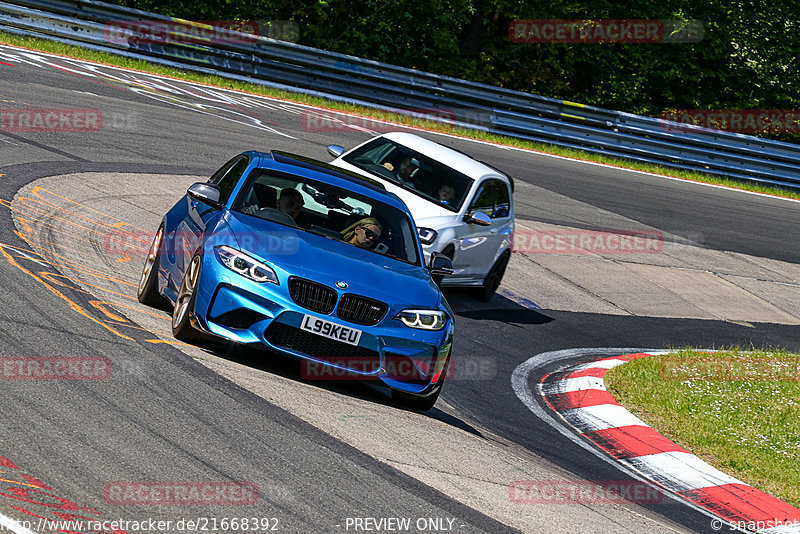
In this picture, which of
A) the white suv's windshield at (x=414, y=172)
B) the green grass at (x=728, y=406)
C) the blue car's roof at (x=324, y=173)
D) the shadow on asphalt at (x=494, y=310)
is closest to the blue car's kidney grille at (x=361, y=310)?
the blue car's roof at (x=324, y=173)

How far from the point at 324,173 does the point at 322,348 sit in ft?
7.08

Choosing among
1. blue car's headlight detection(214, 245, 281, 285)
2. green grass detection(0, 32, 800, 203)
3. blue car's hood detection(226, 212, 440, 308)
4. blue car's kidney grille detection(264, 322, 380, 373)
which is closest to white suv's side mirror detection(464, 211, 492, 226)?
blue car's hood detection(226, 212, 440, 308)

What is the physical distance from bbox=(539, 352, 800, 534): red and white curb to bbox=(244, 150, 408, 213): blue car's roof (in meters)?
2.51

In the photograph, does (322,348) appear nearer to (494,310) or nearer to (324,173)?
(324,173)

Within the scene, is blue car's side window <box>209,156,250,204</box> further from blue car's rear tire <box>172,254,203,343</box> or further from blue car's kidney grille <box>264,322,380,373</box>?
blue car's kidney grille <box>264,322,380,373</box>

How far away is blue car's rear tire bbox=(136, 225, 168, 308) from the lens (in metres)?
8.07

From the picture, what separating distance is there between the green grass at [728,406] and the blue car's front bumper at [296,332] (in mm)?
3002

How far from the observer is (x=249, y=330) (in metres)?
6.78

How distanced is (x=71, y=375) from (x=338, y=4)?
25.3m

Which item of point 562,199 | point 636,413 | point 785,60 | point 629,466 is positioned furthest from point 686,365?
point 785,60

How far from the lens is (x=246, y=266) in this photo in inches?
272

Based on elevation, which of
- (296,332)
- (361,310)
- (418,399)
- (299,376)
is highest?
(361,310)

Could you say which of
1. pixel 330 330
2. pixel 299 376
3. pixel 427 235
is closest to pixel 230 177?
pixel 299 376

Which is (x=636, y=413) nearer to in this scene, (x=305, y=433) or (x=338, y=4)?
(x=305, y=433)
